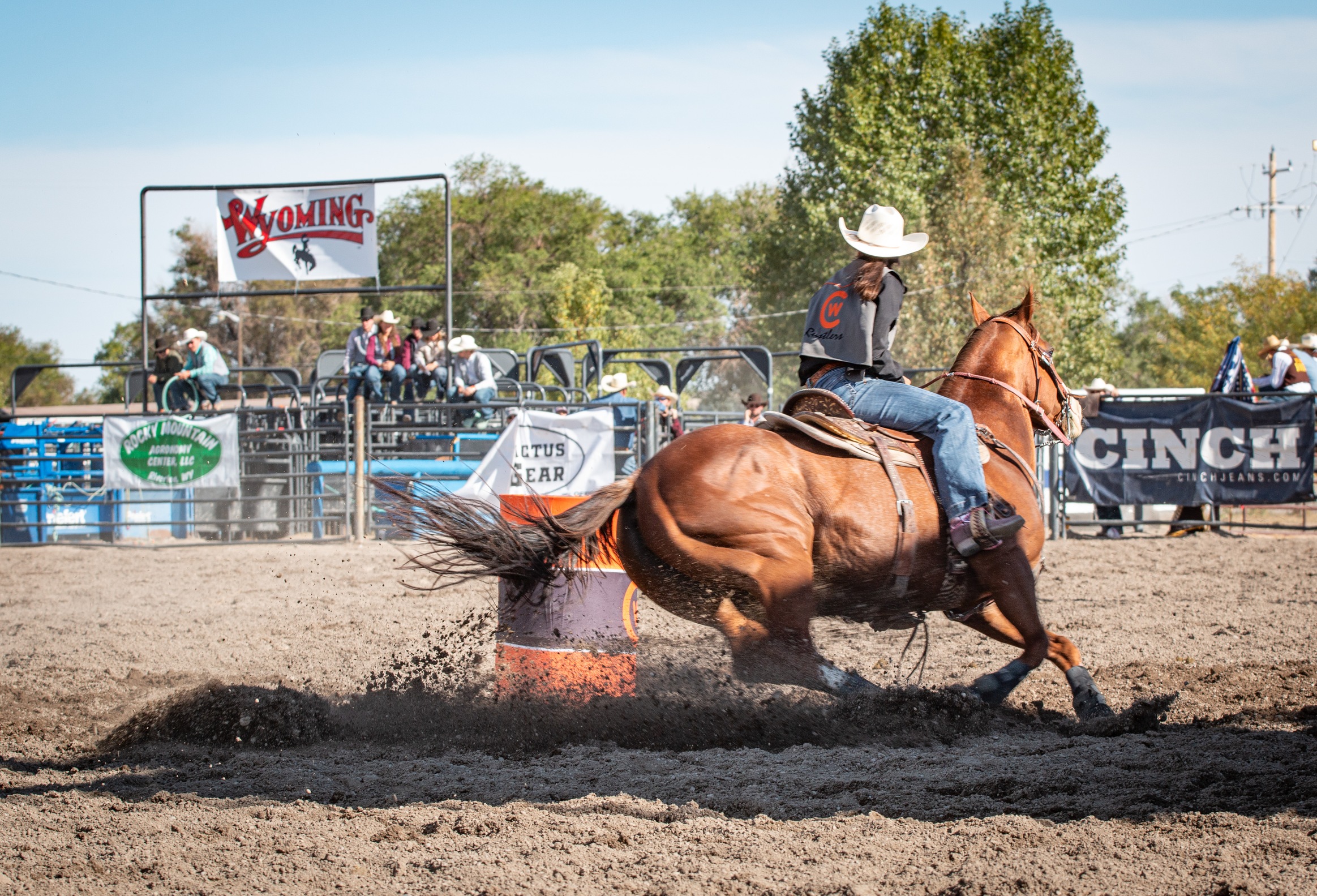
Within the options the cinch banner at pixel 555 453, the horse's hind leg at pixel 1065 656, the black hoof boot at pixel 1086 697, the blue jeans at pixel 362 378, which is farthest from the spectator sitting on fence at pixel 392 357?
the black hoof boot at pixel 1086 697

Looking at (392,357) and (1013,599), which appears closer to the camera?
(1013,599)

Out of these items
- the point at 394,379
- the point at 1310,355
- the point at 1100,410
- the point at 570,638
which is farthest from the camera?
the point at 394,379

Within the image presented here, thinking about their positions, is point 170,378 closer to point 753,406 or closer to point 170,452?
point 170,452

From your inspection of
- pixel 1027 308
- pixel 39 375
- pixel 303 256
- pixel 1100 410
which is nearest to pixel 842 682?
pixel 1027 308

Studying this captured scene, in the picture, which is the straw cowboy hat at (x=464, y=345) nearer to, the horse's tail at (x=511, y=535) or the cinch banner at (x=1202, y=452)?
the cinch banner at (x=1202, y=452)

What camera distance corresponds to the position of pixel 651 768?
3.73m

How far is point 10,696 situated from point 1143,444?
36.3ft

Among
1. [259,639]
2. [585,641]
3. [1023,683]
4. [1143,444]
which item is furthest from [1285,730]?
[1143,444]

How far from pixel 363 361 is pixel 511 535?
907 cm

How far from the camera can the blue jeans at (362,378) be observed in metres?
12.5

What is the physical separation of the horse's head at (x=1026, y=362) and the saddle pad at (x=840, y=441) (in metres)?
1.01

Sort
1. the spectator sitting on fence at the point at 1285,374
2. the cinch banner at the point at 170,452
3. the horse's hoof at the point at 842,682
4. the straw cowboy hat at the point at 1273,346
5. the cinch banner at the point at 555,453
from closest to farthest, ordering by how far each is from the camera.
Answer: the horse's hoof at the point at 842,682, the cinch banner at the point at 555,453, the cinch banner at the point at 170,452, the spectator sitting on fence at the point at 1285,374, the straw cowboy hat at the point at 1273,346

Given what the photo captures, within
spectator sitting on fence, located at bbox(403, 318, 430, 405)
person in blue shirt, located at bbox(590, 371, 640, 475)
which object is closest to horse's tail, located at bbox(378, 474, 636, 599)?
person in blue shirt, located at bbox(590, 371, 640, 475)

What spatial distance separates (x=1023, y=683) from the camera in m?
5.16
